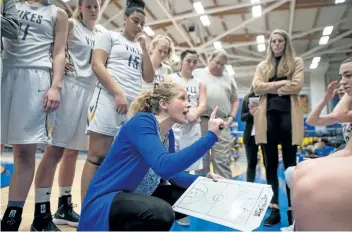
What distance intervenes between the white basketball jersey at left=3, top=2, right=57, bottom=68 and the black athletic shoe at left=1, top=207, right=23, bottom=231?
2.21 ft

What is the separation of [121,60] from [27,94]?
534 millimetres

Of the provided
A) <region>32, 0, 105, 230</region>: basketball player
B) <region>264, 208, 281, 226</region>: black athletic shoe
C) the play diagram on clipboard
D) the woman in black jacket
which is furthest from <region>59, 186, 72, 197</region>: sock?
the woman in black jacket

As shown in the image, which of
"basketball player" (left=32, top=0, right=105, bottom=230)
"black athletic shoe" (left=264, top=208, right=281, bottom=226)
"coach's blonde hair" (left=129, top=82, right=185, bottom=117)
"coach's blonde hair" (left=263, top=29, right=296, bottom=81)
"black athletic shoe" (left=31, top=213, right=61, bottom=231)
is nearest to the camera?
"coach's blonde hair" (left=129, top=82, right=185, bottom=117)

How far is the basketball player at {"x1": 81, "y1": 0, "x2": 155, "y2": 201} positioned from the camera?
62.3 inches

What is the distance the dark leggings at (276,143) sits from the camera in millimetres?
2014

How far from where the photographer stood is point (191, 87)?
7.78 feet

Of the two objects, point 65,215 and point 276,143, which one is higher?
point 276,143

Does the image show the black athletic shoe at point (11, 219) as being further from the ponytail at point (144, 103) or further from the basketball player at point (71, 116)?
the ponytail at point (144, 103)

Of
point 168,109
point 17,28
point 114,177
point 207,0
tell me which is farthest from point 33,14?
point 207,0

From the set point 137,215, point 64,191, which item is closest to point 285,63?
point 137,215

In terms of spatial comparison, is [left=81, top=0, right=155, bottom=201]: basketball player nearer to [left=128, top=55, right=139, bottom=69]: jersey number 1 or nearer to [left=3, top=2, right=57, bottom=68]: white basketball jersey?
[left=128, top=55, right=139, bottom=69]: jersey number 1

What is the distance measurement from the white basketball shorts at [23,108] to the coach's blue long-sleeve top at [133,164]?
489mm

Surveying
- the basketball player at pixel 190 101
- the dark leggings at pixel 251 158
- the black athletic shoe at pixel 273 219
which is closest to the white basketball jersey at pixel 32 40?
the basketball player at pixel 190 101

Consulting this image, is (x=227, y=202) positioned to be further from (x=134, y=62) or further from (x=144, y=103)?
(x=134, y=62)
